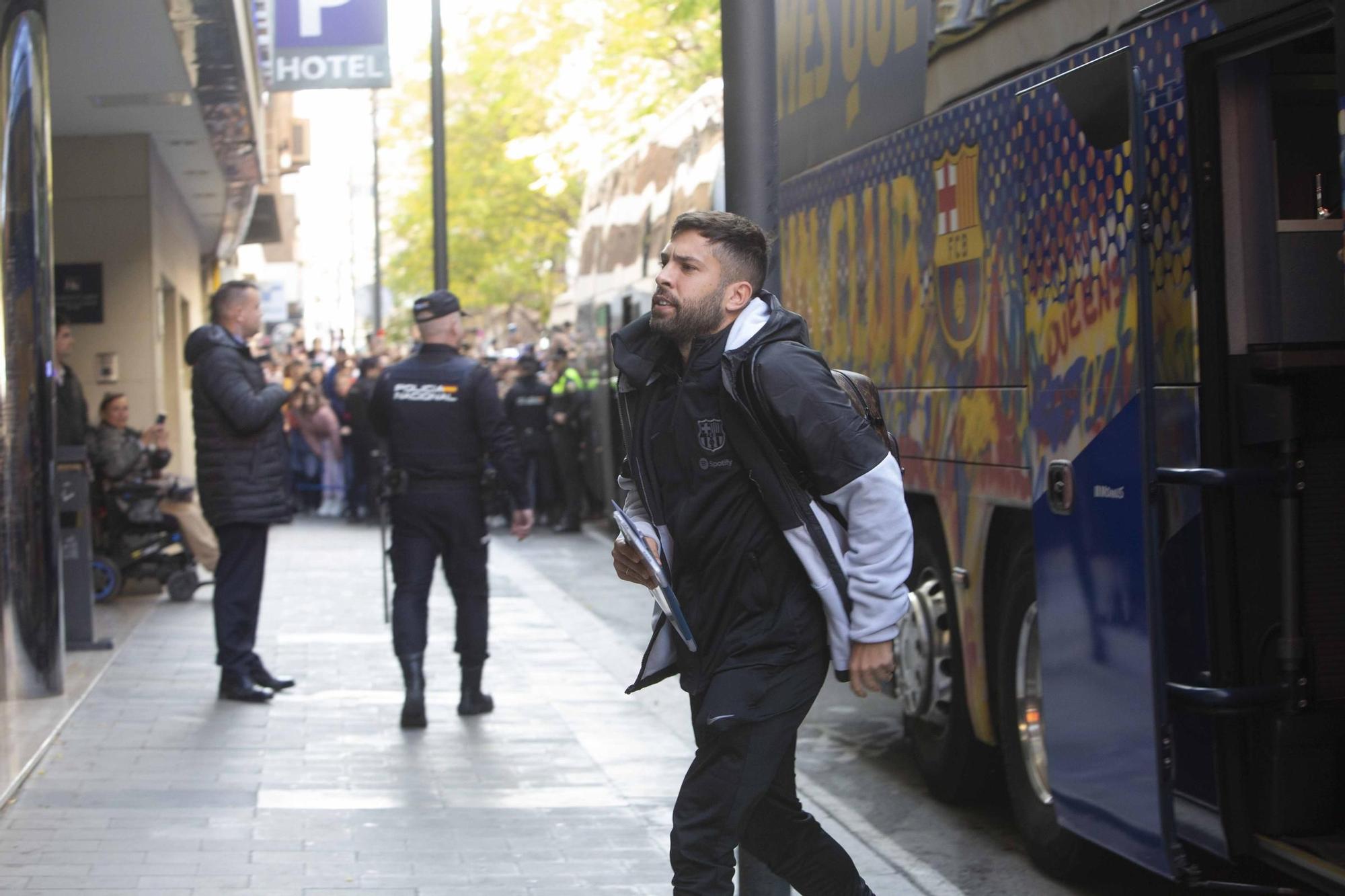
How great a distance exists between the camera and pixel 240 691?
30.8 feet

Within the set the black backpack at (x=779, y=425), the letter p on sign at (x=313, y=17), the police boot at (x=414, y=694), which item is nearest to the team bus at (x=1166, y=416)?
the black backpack at (x=779, y=425)

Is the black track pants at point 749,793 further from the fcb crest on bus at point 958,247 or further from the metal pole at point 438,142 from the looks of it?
the metal pole at point 438,142

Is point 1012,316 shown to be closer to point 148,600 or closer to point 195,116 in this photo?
point 148,600

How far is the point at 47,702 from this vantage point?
910 centimetres

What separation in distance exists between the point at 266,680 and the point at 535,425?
40.2 feet

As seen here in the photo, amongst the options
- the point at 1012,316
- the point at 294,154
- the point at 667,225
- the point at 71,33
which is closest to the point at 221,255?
the point at 294,154

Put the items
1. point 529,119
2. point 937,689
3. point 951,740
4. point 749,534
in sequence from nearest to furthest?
point 749,534 → point 951,740 → point 937,689 → point 529,119

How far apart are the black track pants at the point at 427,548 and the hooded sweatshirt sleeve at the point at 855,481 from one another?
4719 mm

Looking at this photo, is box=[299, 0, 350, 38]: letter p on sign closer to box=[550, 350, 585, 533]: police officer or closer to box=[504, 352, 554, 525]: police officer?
box=[504, 352, 554, 525]: police officer

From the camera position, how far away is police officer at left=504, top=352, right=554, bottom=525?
21625 mm

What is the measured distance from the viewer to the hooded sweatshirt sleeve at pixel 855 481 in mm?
4094

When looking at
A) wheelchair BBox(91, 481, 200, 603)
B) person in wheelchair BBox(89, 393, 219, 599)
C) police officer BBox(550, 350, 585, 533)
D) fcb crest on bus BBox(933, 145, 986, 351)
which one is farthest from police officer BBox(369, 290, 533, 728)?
police officer BBox(550, 350, 585, 533)

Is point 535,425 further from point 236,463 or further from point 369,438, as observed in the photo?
A: point 236,463

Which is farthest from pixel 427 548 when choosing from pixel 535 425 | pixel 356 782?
pixel 535 425
